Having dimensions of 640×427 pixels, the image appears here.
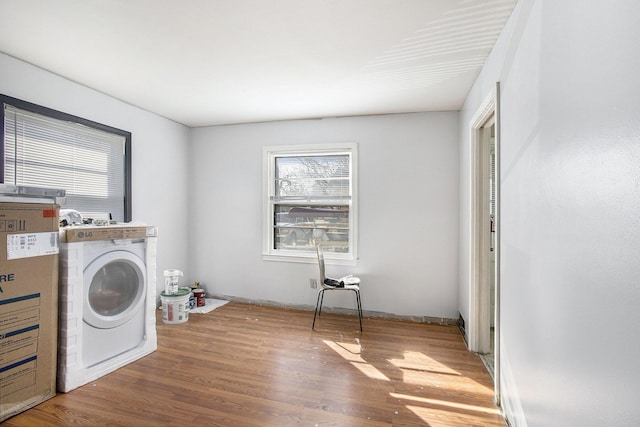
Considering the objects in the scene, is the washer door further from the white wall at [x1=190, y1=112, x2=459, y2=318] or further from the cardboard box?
the white wall at [x1=190, y1=112, x2=459, y2=318]

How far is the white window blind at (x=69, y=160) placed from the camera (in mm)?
2338

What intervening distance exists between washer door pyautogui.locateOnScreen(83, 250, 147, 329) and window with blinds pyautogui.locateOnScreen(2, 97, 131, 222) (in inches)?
21.1

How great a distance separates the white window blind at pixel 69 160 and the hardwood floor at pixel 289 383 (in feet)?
4.88

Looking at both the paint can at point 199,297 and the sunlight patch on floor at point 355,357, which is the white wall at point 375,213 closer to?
the paint can at point 199,297

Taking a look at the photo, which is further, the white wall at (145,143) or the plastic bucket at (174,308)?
the plastic bucket at (174,308)

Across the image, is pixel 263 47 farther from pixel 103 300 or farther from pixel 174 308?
pixel 174 308

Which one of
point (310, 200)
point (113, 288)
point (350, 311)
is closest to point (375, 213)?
point (310, 200)

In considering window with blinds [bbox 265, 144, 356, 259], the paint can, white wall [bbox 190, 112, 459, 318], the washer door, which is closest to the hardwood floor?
the washer door

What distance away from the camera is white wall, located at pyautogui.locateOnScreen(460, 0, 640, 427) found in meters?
0.81

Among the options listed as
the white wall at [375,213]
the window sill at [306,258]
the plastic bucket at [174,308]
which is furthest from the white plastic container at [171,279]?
the window sill at [306,258]

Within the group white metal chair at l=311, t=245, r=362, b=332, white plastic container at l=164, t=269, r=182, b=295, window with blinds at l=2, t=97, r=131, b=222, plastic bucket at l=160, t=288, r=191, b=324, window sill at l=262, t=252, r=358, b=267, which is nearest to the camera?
window with blinds at l=2, t=97, r=131, b=222

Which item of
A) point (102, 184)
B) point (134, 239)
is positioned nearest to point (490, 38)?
point (134, 239)

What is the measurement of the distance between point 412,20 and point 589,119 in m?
1.25

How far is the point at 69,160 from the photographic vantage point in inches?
108
